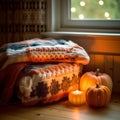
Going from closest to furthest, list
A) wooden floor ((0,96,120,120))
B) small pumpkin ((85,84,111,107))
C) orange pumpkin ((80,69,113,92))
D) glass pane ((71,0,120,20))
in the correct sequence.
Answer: wooden floor ((0,96,120,120)) → small pumpkin ((85,84,111,107)) → orange pumpkin ((80,69,113,92)) → glass pane ((71,0,120,20))

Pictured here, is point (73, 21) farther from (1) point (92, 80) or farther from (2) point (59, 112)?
(2) point (59, 112)

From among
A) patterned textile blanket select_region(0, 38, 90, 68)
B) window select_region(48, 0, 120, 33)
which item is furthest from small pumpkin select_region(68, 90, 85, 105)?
window select_region(48, 0, 120, 33)

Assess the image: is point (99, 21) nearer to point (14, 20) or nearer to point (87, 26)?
point (87, 26)

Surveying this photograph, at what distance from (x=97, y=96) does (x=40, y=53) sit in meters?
0.43

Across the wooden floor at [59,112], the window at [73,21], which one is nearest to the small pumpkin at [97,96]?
the wooden floor at [59,112]

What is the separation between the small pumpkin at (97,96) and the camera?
1644mm

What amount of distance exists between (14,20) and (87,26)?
0.57m

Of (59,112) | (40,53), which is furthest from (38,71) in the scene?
(59,112)

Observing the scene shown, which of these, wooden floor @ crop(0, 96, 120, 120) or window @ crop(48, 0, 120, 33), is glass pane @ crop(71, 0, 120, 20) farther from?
wooden floor @ crop(0, 96, 120, 120)

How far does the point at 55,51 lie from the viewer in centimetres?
172

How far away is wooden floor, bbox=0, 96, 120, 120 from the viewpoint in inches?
59.3

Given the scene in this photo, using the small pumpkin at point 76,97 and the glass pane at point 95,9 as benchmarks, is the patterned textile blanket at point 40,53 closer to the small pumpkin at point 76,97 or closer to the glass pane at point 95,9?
the small pumpkin at point 76,97

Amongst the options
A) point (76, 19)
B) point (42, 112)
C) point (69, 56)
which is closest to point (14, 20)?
point (76, 19)

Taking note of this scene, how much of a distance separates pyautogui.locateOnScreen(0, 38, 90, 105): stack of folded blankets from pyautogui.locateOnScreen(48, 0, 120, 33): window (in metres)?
0.40
